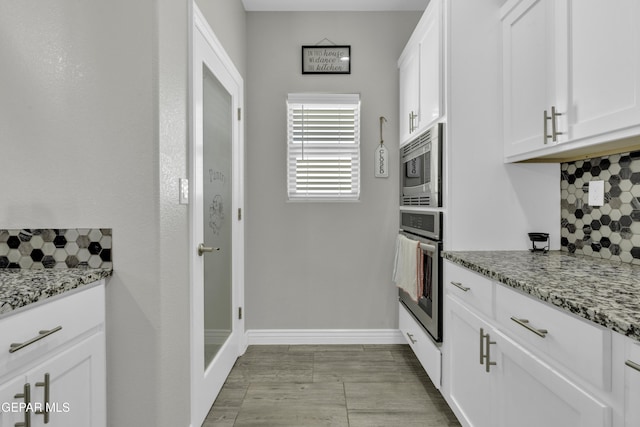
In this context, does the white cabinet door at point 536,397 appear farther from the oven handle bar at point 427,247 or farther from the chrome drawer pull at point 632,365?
the oven handle bar at point 427,247

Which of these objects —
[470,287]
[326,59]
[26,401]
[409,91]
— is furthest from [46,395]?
[326,59]

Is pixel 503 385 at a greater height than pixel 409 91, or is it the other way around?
pixel 409 91

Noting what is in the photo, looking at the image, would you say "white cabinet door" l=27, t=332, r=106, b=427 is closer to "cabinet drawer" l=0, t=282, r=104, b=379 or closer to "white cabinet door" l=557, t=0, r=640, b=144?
"cabinet drawer" l=0, t=282, r=104, b=379

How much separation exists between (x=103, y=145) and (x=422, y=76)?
1.90m

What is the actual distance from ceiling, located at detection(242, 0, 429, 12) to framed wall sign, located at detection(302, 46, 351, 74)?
12.0 inches

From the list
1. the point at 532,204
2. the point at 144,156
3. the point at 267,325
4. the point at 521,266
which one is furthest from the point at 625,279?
the point at 267,325

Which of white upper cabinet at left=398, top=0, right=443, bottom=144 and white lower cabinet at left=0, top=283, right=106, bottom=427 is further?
white upper cabinet at left=398, top=0, right=443, bottom=144

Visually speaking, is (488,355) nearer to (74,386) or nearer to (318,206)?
(74,386)

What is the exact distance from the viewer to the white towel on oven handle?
2.29 m

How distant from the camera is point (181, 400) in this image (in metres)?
1.64

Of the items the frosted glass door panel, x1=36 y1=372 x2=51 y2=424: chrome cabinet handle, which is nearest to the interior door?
the frosted glass door panel

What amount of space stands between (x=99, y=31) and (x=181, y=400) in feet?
5.17

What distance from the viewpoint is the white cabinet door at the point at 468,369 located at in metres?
1.48

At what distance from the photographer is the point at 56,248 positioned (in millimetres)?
1383
